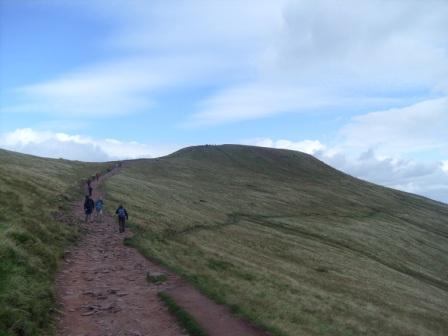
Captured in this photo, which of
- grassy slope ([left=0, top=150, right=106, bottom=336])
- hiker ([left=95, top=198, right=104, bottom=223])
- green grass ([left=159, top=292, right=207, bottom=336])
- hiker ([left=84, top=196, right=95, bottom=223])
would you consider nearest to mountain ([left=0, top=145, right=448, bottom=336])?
grassy slope ([left=0, top=150, right=106, bottom=336])

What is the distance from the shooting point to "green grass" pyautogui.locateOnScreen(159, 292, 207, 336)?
686 inches

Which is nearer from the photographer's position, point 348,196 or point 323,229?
point 323,229

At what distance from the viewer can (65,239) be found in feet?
98.2

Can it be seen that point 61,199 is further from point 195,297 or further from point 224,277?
point 195,297

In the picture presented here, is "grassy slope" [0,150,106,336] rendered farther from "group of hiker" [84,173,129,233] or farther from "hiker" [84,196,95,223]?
"group of hiker" [84,173,129,233]

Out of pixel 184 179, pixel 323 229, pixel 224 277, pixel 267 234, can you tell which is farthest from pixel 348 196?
pixel 224 277

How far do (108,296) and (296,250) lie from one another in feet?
119

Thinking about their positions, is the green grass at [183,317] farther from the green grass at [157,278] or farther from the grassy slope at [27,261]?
the grassy slope at [27,261]

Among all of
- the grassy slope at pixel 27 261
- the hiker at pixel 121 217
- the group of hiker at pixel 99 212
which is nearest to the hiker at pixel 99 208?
the group of hiker at pixel 99 212

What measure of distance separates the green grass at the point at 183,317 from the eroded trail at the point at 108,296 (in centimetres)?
27

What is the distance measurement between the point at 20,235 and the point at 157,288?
7.72 meters

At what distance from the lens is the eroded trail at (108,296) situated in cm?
1770

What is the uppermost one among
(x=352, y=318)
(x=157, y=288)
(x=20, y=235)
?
(x=20, y=235)

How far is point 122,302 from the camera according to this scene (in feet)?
67.7
